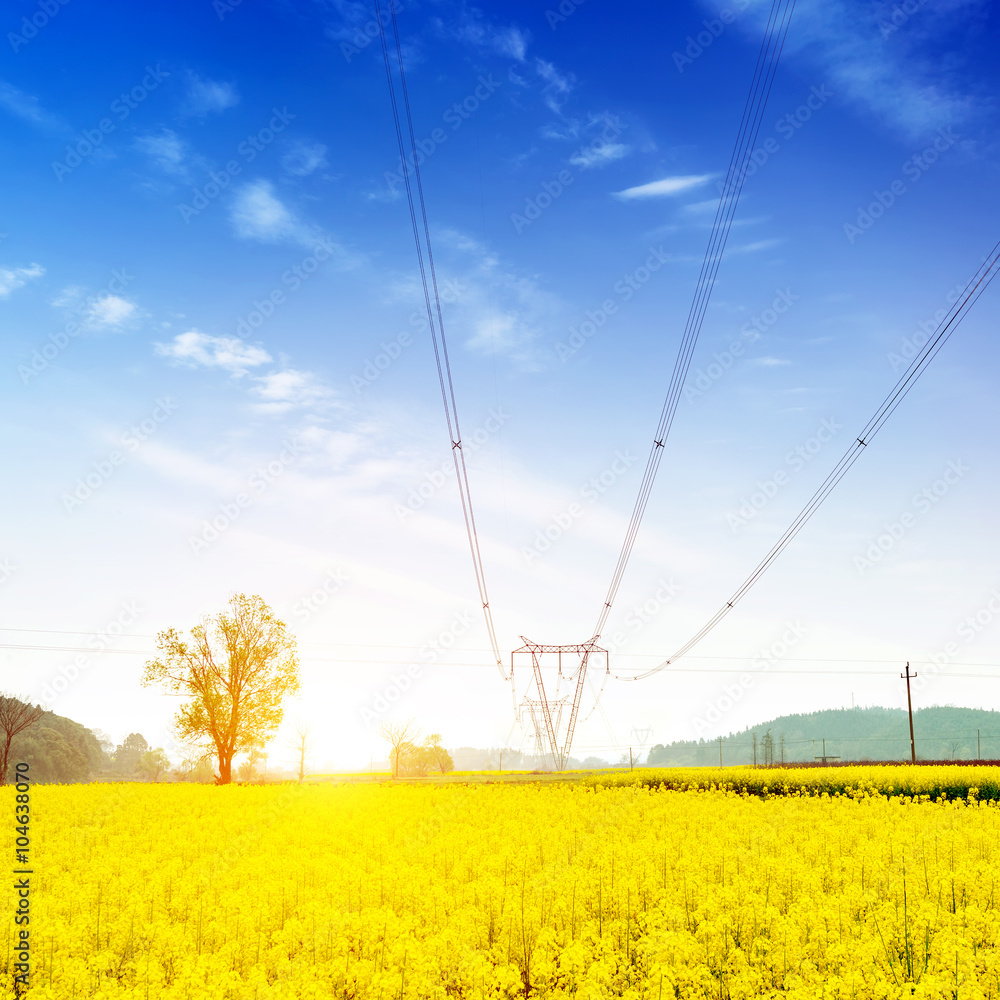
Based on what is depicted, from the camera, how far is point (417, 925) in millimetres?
8773

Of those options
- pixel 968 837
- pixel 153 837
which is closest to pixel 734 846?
pixel 968 837

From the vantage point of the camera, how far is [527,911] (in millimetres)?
9281

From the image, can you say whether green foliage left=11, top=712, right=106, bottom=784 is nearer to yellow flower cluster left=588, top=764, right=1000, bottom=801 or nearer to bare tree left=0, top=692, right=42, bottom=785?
bare tree left=0, top=692, right=42, bottom=785

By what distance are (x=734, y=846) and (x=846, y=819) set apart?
5800 mm

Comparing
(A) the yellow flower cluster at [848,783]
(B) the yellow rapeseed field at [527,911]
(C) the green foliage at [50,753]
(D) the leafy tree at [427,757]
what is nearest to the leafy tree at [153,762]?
(C) the green foliage at [50,753]

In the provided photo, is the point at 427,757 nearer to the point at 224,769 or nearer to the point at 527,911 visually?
the point at 224,769

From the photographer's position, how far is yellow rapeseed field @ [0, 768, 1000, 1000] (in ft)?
24.5

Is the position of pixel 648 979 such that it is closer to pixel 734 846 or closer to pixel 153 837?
pixel 734 846

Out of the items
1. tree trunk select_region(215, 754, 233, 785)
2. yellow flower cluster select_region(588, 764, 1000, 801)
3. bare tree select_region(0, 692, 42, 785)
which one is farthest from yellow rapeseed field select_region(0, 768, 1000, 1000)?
bare tree select_region(0, 692, 42, 785)

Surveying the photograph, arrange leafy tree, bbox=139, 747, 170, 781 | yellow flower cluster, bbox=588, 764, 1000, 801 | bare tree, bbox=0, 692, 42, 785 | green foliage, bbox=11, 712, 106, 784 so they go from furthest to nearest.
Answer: leafy tree, bbox=139, 747, 170, 781 < green foliage, bbox=11, 712, 106, 784 < bare tree, bbox=0, 692, 42, 785 < yellow flower cluster, bbox=588, 764, 1000, 801

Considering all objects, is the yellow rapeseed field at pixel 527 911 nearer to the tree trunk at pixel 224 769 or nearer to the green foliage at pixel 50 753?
the tree trunk at pixel 224 769

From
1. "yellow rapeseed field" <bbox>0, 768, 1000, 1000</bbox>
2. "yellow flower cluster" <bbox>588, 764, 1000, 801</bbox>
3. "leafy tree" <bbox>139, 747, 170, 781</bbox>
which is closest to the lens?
"yellow rapeseed field" <bbox>0, 768, 1000, 1000</bbox>

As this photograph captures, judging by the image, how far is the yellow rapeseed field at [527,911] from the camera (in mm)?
7461

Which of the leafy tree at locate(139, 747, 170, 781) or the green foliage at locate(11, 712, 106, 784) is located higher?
the green foliage at locate(11, 712, 106, 784)
